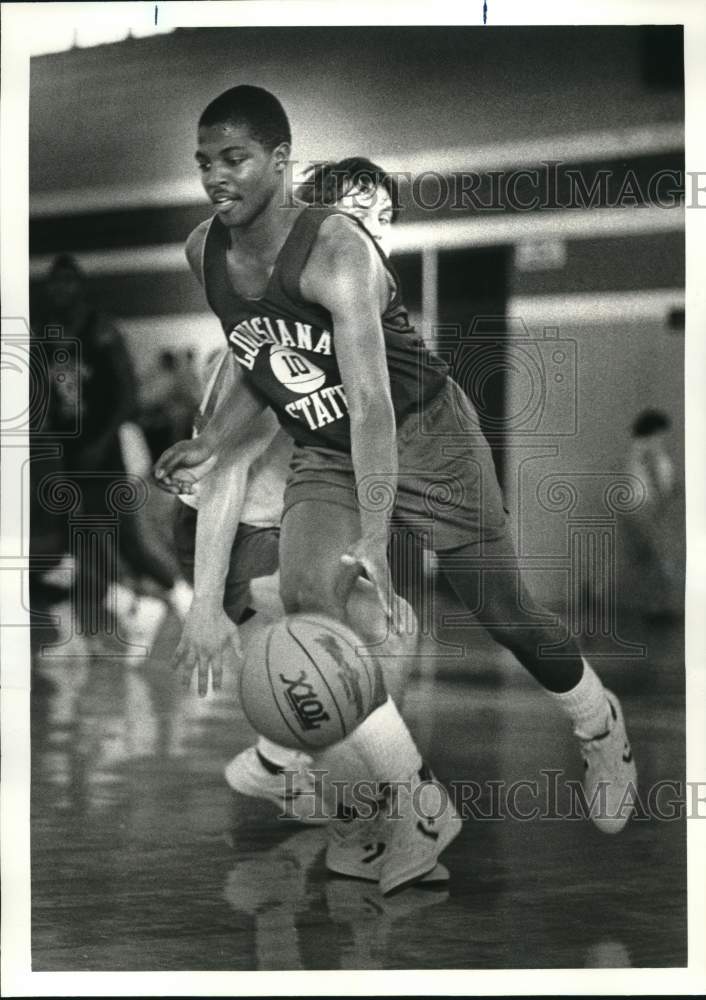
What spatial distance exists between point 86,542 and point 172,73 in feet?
3.87

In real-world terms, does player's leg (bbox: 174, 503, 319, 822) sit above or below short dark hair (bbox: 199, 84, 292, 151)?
below

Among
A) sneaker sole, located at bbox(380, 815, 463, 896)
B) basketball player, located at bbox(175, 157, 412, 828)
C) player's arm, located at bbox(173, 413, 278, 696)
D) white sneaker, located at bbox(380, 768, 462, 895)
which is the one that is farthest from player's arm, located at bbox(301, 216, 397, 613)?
sneaker sole, located at bbox(380, 815, 463, 896)

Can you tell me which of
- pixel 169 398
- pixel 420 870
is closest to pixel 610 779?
pixel 420 870

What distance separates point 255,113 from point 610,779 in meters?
1.88

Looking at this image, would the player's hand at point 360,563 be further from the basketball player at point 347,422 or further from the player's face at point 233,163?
the player's face at point 233,163

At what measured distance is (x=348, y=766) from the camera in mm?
3561

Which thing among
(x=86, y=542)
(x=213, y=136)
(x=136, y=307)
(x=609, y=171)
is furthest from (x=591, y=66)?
(x=86, y=542)

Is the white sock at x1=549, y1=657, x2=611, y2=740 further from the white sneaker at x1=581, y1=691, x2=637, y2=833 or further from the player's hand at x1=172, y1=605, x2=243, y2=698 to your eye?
the player's hand at x1=172, y1=605, x2=243, y2=698

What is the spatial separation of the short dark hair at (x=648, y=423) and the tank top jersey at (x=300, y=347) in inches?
19.7

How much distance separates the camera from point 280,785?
3.58 meters

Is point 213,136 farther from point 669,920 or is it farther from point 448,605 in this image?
point 669,920

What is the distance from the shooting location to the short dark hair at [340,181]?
3543mm

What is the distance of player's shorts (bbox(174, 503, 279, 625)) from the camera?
3.59 metres

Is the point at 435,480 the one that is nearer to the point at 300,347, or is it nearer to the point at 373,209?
the point at 300,347
